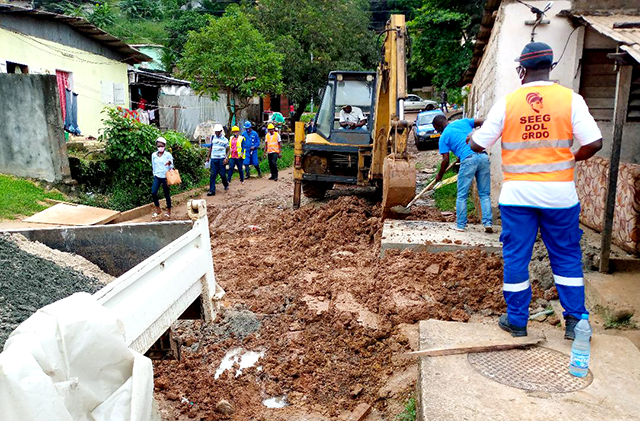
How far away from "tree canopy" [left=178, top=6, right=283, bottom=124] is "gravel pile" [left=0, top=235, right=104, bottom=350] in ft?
50.0

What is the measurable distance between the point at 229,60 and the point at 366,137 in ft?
30.3

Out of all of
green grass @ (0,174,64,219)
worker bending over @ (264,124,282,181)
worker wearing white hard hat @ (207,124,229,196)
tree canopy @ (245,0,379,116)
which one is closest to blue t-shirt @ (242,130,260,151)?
worker bending over @ (264,124,282,181)

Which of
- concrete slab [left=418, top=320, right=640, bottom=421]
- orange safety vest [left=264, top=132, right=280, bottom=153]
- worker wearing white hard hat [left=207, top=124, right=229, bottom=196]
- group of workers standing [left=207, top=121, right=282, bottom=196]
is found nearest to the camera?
concrete slab [left=418, top=320, right=640, bottom=421]

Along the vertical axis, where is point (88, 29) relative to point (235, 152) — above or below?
above

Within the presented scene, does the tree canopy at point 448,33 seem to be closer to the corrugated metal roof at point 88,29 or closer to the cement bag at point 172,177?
the corrugated metal roof at point 88,29

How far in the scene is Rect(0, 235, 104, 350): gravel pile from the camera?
8.97 ft

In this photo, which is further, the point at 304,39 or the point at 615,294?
Answer: the point at 304,39

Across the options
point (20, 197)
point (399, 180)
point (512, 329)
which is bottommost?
point (20, 197)

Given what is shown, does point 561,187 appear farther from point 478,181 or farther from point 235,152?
point 235,152

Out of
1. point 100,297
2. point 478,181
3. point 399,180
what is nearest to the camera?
point 100,297

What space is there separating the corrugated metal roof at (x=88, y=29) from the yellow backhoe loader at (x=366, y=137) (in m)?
8.38

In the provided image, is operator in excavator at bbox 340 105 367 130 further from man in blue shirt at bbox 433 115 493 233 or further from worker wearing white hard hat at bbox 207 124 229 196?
man in blue shirt at bbox 433 115 493 233

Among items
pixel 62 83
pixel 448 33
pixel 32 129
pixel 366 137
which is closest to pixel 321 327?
pixel 366 137

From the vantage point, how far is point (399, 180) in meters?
7.01
